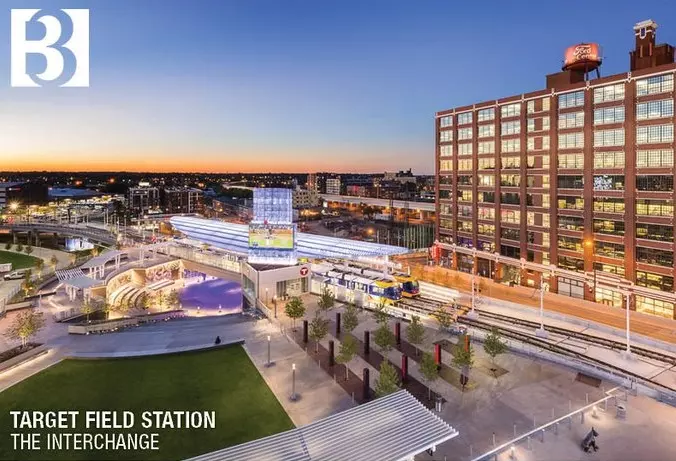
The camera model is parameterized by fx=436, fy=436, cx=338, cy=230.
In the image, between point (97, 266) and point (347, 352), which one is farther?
point (97, 266)

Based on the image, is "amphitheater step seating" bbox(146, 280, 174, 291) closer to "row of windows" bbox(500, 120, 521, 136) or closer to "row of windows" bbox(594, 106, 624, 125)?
"row of windows" bbox(500, 120, 521, 136)

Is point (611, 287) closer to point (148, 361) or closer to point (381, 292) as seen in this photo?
point (381, 292)

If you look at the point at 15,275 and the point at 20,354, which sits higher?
the point at 15,275

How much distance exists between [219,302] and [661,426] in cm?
6646

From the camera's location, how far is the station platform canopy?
77.6 metres

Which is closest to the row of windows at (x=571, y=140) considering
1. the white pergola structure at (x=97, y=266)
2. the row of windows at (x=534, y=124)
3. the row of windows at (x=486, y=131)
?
the row of windows at (x=534, y=124)

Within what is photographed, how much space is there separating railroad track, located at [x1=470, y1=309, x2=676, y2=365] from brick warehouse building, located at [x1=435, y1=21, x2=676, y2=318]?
267 inches

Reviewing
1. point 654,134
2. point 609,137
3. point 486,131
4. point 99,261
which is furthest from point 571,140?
point 99,261

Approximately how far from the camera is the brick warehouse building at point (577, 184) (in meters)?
59.2

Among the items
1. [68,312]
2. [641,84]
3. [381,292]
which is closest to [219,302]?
[68,312]

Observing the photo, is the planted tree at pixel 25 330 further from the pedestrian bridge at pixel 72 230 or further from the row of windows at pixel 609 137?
the pedestrian bridge at pixel 72 230

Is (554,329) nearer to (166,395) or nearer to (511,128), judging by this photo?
(166,395)

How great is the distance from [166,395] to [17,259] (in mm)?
102520

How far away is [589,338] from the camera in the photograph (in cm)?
4647
